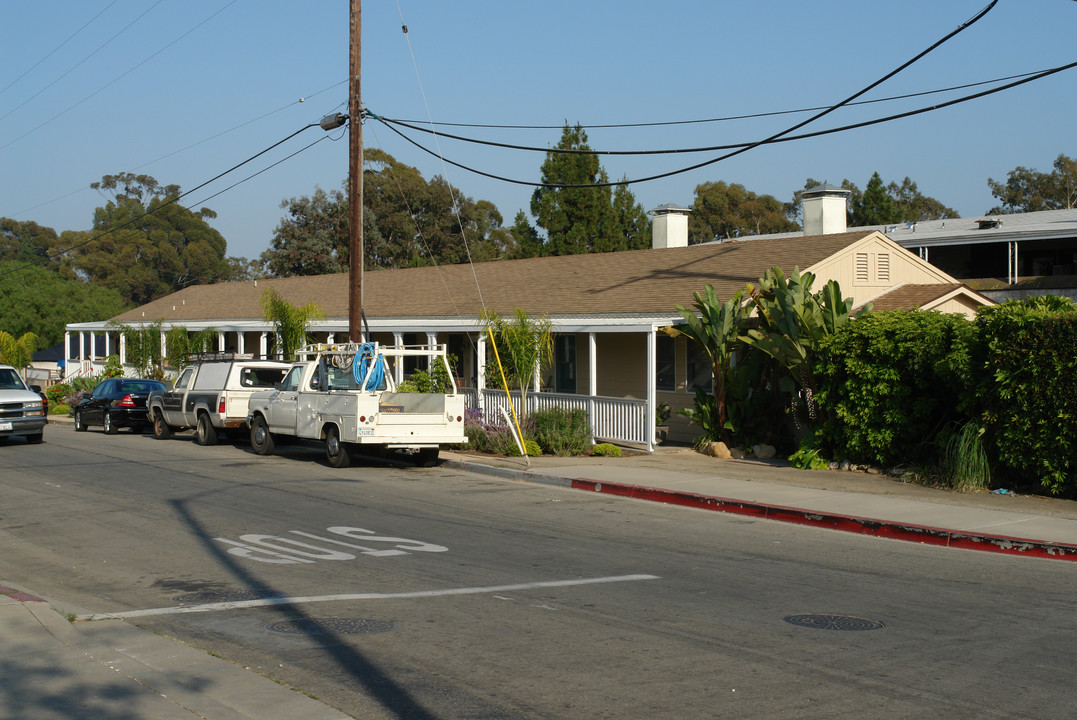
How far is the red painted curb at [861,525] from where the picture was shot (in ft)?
35.7

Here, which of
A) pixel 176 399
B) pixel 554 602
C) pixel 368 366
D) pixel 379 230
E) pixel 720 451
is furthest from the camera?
pixel 379 230

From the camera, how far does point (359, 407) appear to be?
57.9 feet

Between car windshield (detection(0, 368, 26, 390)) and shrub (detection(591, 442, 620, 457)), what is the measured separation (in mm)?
13434

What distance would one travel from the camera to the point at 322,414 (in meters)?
18.8

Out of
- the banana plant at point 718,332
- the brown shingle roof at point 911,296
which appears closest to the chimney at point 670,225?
the brown shingle roof at point 911,296

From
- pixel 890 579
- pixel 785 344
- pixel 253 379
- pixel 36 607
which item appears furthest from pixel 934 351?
pixel 253 379

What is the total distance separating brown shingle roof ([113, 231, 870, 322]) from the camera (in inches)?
883

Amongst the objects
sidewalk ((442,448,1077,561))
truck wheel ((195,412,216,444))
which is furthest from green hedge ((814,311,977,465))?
truck wheel ((195,412,216,444))

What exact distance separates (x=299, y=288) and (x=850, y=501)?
29.6 m

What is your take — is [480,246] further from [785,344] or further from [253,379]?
[785,344]

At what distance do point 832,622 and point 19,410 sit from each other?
2052cm

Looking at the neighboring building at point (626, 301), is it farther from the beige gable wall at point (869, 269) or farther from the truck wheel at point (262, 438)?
the truck wheel at point (262, 438)

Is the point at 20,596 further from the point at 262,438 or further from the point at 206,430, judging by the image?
the point at 206,430

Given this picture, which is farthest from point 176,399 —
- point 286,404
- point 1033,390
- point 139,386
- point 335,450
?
point 1033,390
